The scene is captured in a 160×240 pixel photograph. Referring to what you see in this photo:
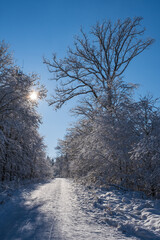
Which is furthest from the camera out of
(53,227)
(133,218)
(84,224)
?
(133,218)

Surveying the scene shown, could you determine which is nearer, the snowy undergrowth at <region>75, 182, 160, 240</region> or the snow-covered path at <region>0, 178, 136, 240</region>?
the snow-covered path at <region>0, 178, 136, 240</region>

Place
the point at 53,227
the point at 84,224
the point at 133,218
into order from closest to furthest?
the point at 53,227 < the point at 84,224 < the point at 133,218

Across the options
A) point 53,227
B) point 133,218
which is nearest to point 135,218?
point 133,218

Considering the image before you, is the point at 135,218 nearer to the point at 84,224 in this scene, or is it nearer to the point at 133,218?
the point at 133,218

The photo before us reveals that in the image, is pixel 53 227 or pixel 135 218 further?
pixel 135 218

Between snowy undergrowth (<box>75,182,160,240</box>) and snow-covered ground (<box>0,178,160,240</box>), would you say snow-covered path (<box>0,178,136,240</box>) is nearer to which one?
snow-covered ground (<box>0,178,160,240</box>)

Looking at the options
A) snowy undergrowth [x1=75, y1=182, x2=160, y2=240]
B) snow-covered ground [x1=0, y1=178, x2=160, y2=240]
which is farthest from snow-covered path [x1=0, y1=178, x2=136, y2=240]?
snowy undergrowth [x1=75, y1=182, x2=160, y2=240]

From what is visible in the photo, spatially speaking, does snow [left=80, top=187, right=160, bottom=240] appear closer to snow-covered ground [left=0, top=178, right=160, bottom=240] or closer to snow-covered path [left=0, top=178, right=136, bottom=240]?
snow-covered ground [left=0, top=178, right=160, bottom=240]

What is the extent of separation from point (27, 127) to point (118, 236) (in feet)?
24.3

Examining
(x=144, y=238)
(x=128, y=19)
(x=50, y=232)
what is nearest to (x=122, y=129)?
(x=144, y=238)

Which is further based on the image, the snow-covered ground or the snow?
the snow

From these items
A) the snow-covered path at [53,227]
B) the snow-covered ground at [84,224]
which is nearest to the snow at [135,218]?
the snow-covered ground at [84,224]

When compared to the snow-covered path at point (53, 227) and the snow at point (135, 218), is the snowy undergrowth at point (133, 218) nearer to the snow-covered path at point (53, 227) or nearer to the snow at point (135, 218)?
the snow at point (135, 218)

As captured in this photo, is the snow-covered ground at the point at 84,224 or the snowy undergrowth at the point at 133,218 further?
the snowy undergrowth at the point at 133,218
